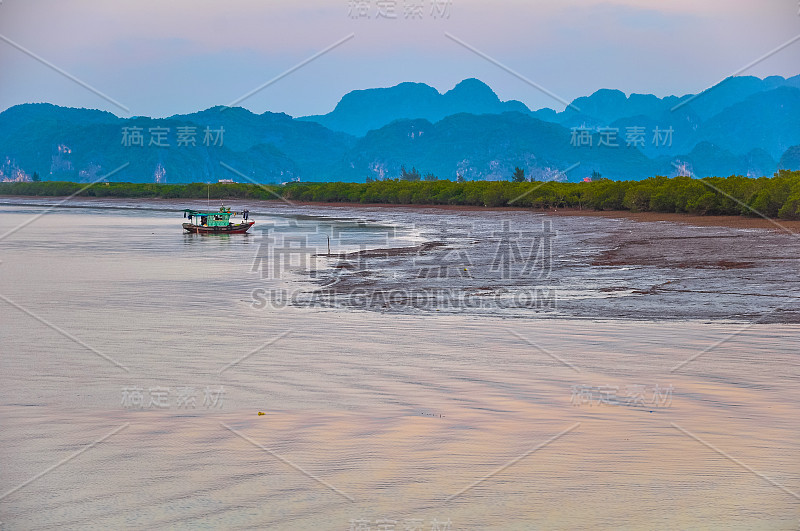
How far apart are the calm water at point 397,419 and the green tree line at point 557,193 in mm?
29189

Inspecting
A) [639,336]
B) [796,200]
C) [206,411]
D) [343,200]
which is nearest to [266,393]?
[206,411]

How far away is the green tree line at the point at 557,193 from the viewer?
46906mm

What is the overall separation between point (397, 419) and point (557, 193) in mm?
65079

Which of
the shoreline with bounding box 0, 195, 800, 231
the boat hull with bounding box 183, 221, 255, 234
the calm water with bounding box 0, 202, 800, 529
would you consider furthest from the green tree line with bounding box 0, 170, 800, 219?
the calm water with bounding box 0, 202, 800, 529

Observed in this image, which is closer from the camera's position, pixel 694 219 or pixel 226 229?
pixel 694 219

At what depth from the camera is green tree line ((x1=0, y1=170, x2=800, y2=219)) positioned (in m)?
46.9

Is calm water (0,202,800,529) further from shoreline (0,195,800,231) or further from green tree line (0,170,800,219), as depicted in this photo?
green tree line (0,170,800,219)

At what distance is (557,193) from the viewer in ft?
233

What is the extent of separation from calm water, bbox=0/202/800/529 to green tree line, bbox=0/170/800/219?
29.2m

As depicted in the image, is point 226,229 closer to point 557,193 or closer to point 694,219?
point 694,219

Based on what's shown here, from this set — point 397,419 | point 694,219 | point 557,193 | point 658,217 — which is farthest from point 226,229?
point 397,419

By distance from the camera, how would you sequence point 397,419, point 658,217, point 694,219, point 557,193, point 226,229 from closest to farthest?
point 397,419 < point 694,219 < point 226,229 < point 658,217 < point 557,193

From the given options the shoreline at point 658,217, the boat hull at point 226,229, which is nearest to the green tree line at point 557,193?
the shoreline at point 658,217

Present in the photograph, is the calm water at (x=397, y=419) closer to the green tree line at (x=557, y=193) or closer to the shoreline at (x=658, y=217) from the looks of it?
the shoreline at (x=658, y=217)
